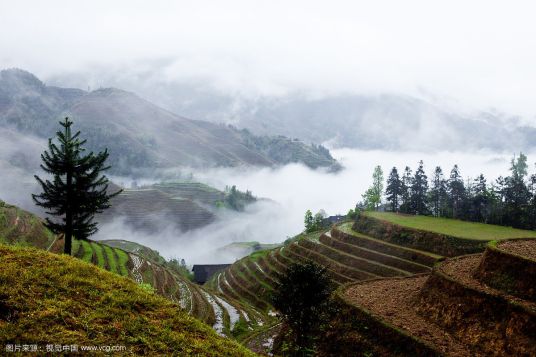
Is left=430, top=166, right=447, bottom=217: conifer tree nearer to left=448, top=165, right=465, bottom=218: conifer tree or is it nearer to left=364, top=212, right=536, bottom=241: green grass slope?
left=448, top=165, right=465, bottom=218: conifer tree

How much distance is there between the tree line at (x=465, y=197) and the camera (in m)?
71.6

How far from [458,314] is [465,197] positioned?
7464 centimetres

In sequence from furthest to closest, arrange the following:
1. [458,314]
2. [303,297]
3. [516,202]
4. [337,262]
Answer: [516,202] < [337,262] < [458,314] < [303,297]

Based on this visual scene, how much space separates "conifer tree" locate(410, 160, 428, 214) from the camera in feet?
299

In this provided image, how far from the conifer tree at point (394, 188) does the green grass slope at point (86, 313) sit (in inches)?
3609

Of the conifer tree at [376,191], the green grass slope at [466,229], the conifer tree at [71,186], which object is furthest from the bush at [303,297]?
the conifer tree at [376,191]

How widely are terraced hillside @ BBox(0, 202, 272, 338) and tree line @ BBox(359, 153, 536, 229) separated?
4798cm

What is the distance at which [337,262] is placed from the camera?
195 feet

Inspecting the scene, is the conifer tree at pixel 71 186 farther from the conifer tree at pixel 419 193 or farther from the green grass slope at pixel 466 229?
the conifer tree at pixel 419 193

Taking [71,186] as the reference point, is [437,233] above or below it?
below

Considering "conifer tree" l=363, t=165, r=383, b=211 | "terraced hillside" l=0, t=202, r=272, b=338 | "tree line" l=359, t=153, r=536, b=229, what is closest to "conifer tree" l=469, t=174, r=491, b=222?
"tree line" l=359, t=153, r=536, b=229

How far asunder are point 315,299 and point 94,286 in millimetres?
13029

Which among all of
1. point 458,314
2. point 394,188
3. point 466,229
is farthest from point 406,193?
point 458,314

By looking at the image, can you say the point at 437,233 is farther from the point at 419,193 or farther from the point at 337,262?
the point at 419,193
